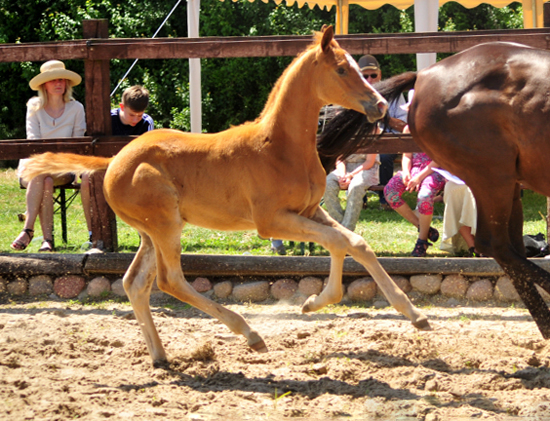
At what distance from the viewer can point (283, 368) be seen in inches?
151

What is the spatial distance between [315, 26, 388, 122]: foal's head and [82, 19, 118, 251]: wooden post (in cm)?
254

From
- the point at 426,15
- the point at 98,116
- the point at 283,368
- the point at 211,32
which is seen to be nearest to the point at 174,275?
the point at 283,368

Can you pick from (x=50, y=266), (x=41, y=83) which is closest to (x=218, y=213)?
(x=50, y=266)

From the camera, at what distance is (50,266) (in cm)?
554

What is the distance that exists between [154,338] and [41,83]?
3.55 m

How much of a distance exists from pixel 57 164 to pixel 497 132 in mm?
2662

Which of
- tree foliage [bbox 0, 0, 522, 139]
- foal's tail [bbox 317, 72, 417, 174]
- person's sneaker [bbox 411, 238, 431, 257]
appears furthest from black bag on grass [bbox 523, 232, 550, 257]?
tree foliage [bbox 0, 0, 522, 139]

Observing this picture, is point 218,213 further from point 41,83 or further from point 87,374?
point 41,83

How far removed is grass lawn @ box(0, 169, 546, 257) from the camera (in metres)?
6.70

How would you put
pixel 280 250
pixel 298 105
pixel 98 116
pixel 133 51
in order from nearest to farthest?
pixel 298 105 < pixel 133 51 < pixel 98 116 < pixel 280 250

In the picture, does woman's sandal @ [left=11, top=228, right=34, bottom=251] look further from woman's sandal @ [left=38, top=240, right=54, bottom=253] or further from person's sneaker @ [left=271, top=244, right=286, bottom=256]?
person's sneaker @ [left=271, top=244, right=286, bottom=256]

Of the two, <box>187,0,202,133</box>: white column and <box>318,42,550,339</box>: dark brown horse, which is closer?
<box>318,42,550,339</box>: dark brown horse

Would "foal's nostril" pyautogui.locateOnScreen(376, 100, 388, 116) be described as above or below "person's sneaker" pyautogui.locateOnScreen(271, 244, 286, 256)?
above

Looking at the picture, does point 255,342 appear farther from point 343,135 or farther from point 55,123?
point 55,123
